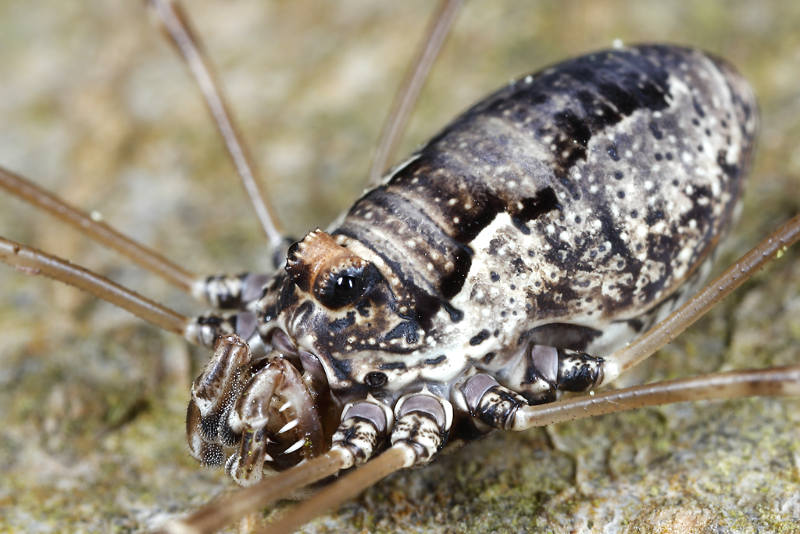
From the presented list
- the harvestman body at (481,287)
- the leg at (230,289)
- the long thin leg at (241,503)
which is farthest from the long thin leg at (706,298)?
the leg at (230,289)

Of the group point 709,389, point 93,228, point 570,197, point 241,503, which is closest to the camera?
point 241,503

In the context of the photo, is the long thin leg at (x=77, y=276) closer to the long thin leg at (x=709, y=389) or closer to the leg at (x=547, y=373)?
the leg at (x=547, y=373)

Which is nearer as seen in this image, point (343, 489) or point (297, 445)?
point (343, 489)

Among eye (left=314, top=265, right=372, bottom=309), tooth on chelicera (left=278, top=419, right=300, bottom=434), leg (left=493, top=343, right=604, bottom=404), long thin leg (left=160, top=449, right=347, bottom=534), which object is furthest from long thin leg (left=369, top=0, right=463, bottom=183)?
long thin leg (left=160, top=449, right=347, bottom=534)

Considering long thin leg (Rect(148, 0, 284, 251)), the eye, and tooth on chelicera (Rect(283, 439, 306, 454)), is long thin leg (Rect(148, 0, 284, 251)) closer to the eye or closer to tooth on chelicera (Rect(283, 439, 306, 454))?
the eye

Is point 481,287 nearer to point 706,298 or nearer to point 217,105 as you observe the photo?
point 706,298

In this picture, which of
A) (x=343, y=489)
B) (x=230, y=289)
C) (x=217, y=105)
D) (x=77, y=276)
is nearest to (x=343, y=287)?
(x=343, y=489)
